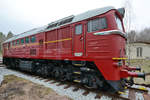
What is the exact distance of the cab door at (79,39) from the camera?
482cm

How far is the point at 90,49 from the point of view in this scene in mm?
4480

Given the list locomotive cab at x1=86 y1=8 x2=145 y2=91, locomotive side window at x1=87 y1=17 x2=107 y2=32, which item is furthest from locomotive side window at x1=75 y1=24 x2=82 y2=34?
locomotive cab at x1=86 y1=8 x2=145 y2=91

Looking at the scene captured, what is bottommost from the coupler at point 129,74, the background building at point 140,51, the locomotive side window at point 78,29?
the coupler at point 129,74

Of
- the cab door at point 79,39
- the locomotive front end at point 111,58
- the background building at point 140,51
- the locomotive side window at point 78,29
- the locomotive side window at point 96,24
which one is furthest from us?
the background building at point 140,51

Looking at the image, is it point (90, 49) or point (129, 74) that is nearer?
point (129, 74)

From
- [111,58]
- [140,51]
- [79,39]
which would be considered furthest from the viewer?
[140,51]

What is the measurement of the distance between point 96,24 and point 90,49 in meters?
1.17

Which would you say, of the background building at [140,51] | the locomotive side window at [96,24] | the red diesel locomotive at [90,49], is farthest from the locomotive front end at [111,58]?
the background building at [140,51]

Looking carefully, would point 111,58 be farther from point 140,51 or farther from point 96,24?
point 140,51

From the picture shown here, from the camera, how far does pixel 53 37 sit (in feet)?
21.2

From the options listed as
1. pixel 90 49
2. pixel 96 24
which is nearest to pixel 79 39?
pixel 90 49

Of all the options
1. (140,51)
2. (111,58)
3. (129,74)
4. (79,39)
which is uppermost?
(79,39)

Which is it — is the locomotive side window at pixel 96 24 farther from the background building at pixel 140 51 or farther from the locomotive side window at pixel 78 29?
the background building at pixel 140 51

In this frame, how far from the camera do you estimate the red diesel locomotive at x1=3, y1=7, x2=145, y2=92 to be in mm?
3938
